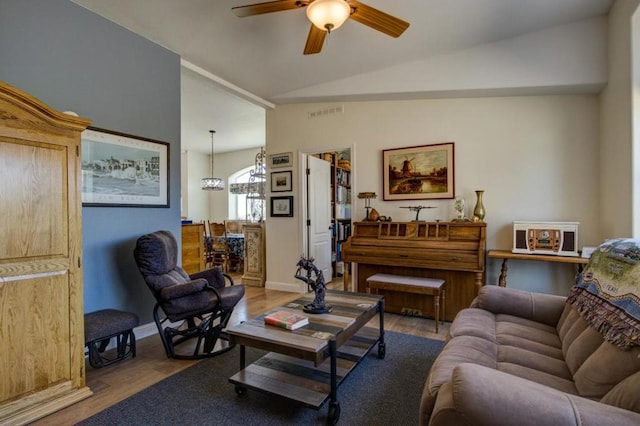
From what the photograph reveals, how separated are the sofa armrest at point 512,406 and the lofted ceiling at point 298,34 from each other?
283 cm

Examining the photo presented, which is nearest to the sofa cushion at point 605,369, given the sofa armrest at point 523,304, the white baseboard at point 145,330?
the sofa armrest at point 523,304

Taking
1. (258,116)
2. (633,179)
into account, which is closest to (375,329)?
(633,179)

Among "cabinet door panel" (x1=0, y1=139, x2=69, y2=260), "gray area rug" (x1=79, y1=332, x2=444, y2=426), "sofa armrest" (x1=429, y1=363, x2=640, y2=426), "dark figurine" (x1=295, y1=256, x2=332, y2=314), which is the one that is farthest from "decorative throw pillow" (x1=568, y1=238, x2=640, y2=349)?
"cabinet door panel" (x1=0, y1=139, x2=69, y2=260)

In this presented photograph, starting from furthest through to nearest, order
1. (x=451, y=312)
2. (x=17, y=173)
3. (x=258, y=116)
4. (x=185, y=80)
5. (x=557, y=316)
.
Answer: (x=258, y=116) → (x=185, y=80) → (x=451, y=312) → (x=557, y=316) → (x=17, y=173)

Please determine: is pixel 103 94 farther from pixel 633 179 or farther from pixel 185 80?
pixel 633 179

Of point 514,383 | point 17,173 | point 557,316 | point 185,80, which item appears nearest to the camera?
point 514,383

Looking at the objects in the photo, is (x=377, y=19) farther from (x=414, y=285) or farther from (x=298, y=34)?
(x=414, y=285)

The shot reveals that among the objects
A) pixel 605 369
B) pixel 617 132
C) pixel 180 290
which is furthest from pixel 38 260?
pixel 617 132

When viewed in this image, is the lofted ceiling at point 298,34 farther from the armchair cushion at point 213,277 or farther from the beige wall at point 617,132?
the armchair cushion at point 213,277

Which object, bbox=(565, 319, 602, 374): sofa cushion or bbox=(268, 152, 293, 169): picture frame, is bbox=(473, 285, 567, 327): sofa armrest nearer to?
bbox=(565, 319, 602, 374): sofa cushion

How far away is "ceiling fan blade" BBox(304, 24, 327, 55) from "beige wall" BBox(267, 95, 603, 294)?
A: 1.74 meters

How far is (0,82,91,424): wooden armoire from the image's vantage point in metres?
1.77

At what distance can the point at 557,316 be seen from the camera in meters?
2.10

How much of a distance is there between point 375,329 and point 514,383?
7.12 feet
